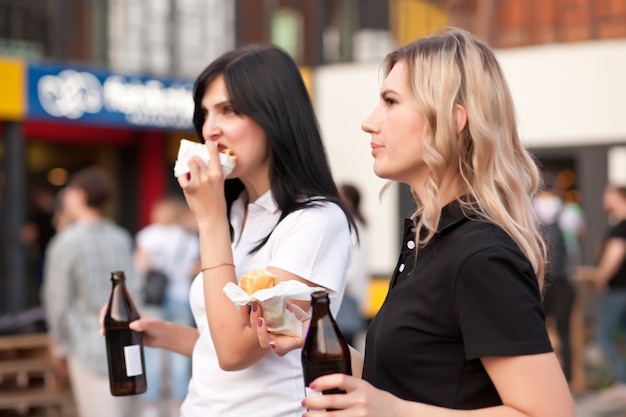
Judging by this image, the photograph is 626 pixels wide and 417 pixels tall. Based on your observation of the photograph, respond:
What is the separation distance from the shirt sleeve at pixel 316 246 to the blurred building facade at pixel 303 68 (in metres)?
10.3

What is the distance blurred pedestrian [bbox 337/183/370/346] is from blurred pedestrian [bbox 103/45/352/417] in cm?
321

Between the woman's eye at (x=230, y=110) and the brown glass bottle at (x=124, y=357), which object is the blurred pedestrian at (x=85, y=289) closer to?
the brown glass bottle at (x=124, y=357)

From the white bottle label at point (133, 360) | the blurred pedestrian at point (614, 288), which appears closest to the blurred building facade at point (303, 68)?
the blurred pedestrian at point (614, 288)

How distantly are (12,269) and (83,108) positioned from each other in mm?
2251

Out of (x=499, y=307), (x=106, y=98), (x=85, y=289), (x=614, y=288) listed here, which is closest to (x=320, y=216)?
(x=499, y=307)

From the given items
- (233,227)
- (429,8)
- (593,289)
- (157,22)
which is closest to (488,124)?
(233,227)

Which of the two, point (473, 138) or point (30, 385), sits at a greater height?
point (473, 138)

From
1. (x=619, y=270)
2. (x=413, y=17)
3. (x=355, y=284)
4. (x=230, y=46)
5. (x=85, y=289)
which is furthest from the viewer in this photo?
(x=413, y=17)

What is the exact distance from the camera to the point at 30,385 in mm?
7328

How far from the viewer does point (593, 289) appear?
36.4 feet

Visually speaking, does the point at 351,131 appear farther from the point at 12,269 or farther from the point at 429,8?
the point at 12,269

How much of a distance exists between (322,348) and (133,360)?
1.04 m

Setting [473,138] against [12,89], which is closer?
[473,138]

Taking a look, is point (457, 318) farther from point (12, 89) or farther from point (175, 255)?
point (12, 89)
